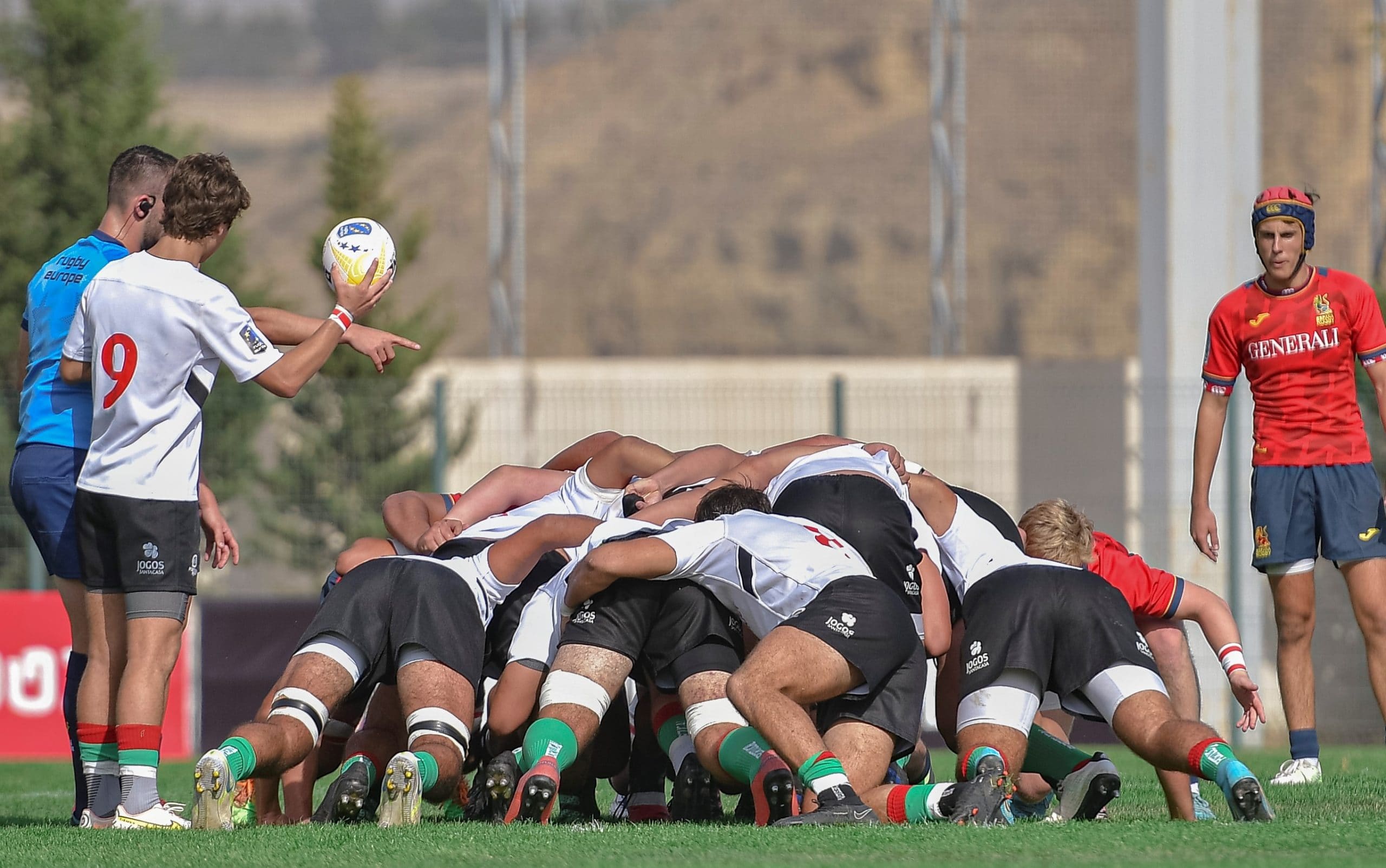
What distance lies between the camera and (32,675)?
35.2ft

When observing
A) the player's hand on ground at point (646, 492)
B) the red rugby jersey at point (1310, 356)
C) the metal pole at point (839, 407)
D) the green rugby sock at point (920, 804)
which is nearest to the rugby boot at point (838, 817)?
the green rugby sock at point (920, 804)

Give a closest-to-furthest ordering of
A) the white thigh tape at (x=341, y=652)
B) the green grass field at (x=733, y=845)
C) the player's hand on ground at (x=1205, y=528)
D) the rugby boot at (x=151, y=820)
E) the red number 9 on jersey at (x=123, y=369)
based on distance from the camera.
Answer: the green grass field at (x=733, y=845), the rugby boot at (x=151, y=820), the red number 9 on jersey at (x=123, y=369), the white thigh tape at (x=341, y=652), the player's hand on ground at (x=1205, y=528)

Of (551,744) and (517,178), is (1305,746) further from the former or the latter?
(517,178)

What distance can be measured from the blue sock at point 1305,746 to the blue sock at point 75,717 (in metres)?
4.63

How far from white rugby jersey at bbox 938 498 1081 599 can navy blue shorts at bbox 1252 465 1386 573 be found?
1.68 metres

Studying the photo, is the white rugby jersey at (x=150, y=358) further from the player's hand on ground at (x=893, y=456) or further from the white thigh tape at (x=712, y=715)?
the player's hand on ground at (x=893, y=456)

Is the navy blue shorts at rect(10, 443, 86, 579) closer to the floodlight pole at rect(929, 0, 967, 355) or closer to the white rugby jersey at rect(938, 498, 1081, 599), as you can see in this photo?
the white rugby jersey at rect(938, 498, 1081, 599)

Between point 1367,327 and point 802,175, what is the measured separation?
136ft

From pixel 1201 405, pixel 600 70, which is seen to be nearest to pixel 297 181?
pixel 600 70

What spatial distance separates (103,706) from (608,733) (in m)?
1.67

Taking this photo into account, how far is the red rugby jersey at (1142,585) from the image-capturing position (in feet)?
19.2

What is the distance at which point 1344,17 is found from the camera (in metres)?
36.9

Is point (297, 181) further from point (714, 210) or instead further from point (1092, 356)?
point (1092, 356)

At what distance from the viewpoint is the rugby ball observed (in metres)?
5.87
